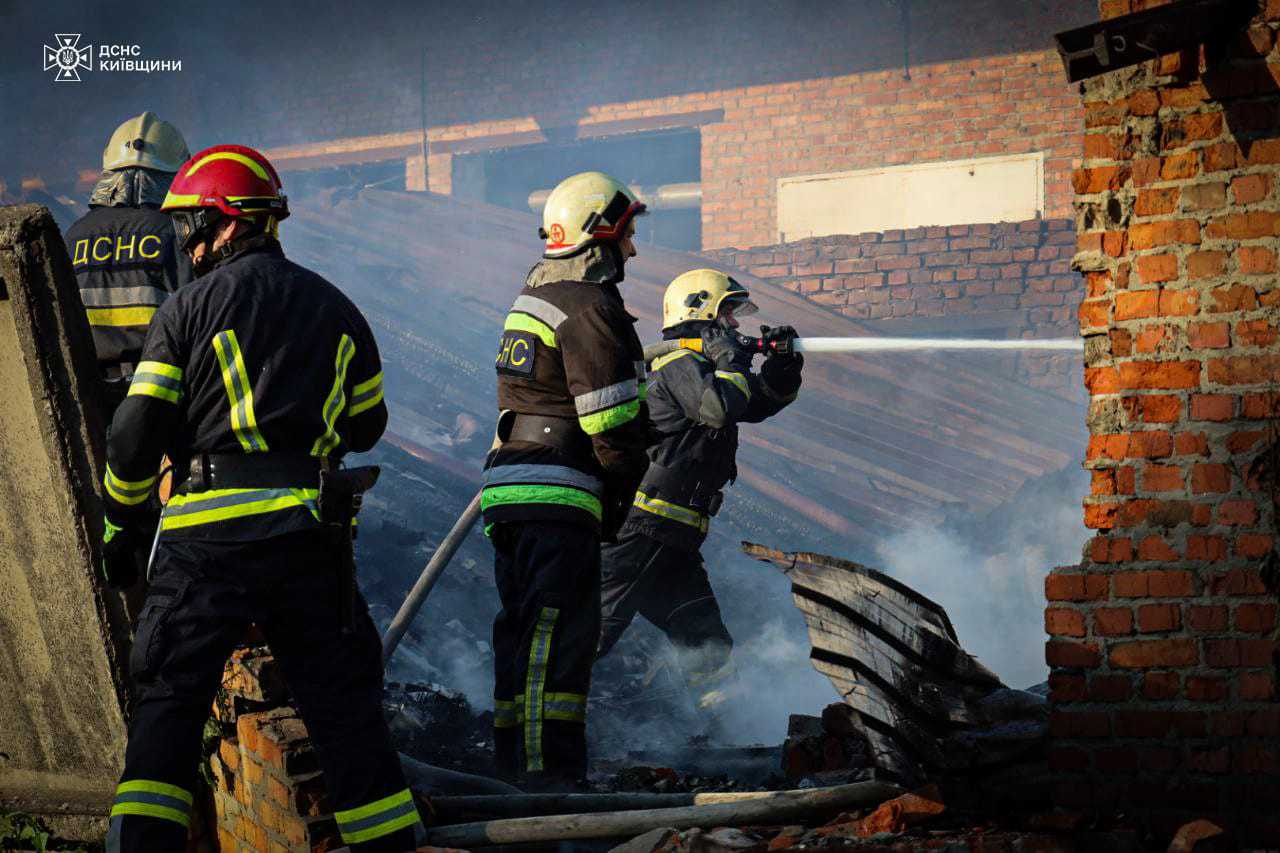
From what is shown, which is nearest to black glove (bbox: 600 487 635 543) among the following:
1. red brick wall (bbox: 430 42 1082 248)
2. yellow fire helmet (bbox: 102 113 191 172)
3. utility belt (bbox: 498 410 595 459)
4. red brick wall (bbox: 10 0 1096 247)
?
utility belt (bbox: 498 410 595 459)

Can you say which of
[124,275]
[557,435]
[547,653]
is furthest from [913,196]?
[547,653]

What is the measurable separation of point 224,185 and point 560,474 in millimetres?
1410

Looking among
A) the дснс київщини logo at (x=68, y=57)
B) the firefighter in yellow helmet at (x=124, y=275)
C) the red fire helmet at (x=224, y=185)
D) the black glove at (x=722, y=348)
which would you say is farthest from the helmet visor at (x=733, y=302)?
the дснс київщини logo at (x=68, y=57)

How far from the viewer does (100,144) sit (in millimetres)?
17953

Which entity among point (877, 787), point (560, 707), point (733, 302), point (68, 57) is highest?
point (68, 57)

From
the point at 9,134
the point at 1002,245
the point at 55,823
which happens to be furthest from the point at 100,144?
the point at 55,823

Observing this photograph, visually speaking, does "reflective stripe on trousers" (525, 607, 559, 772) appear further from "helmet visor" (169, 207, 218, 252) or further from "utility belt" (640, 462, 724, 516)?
"utility belt" (640, 462, 724, 516)

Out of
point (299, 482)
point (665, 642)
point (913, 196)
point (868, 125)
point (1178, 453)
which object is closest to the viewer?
point (299, 482)

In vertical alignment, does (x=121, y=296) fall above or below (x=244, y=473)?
above

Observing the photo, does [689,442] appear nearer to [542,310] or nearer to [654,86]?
[542,310]

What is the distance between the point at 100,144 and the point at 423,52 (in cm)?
462

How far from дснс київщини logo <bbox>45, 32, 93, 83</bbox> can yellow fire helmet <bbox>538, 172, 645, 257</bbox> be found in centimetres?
1540

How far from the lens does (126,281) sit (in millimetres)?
4895

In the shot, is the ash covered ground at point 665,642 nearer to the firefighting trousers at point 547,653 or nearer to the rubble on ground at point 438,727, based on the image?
the rubble on ground at point 438,727
